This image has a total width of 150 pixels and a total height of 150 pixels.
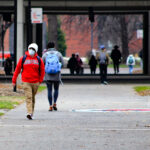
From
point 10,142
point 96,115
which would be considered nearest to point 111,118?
point 96,115

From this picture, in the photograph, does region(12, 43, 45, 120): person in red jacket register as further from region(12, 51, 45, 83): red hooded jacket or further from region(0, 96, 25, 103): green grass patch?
region(0, 96, 25, 103): green grass patch

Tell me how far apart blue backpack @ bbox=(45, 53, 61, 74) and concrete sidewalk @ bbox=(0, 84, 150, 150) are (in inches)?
38.2

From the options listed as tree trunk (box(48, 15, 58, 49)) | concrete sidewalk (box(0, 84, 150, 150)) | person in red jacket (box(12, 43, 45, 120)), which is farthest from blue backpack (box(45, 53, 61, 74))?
tree trunk (box(48, 15, 58, 49))

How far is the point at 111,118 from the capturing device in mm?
13828

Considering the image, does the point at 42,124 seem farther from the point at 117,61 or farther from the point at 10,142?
the point at 117,61

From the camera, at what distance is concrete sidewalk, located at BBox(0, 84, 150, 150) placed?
9.62 metres

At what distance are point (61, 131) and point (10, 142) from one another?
1621 mm

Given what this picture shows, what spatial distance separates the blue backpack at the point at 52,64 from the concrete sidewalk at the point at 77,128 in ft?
3.18

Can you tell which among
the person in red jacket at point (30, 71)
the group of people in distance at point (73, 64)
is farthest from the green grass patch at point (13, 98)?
the group of people in distance at point (73, 64)

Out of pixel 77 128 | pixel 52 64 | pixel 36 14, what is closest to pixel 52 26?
pixel 36 14

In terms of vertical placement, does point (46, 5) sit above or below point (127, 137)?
above

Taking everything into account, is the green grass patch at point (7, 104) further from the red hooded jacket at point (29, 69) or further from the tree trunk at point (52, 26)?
the tree trunk at point (52, 26)

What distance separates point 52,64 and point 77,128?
3936mm

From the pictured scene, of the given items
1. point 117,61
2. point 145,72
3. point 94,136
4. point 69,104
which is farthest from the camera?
point 145,72
